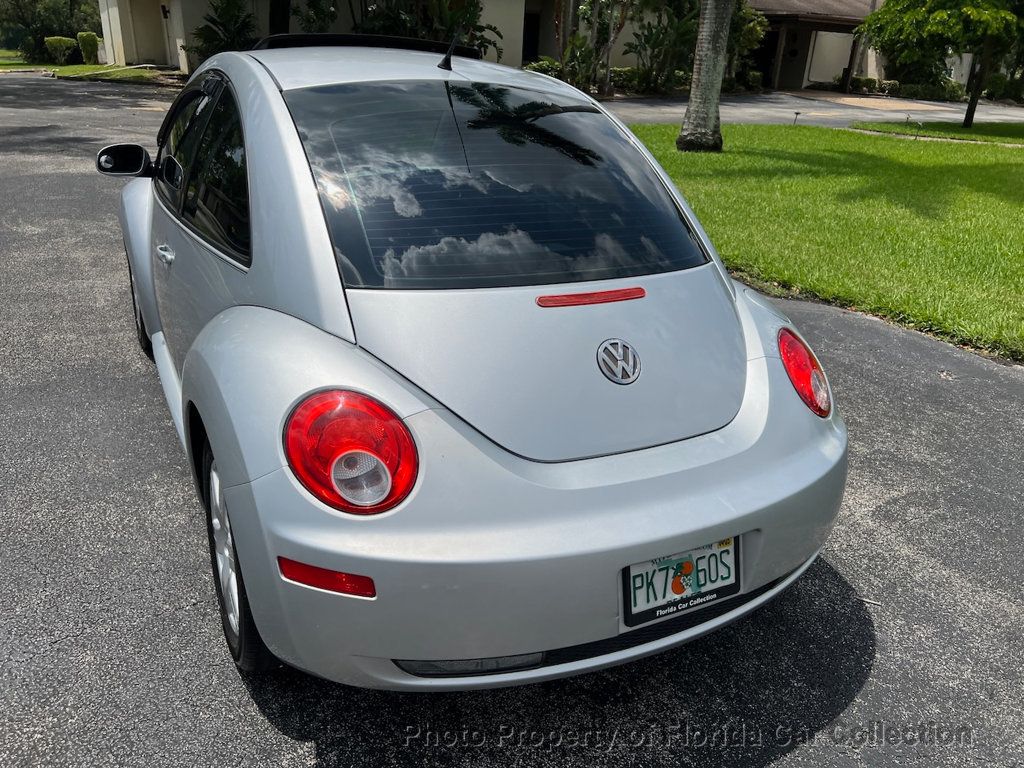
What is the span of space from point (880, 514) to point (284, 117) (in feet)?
8.97

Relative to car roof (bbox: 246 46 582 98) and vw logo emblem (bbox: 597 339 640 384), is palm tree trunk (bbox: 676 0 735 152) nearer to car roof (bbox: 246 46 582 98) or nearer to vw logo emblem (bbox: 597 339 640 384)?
car roof (bbox: 246 46 582 98)

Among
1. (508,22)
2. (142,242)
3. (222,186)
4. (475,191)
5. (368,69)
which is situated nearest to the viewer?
(475,191)

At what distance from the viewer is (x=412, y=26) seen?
23219 millimetres

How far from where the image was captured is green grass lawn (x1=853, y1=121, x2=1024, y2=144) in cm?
1923

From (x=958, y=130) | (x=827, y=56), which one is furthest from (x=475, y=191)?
(x=827, y=56)

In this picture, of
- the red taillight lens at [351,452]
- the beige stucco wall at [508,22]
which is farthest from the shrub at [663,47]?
the red taillight lens at [351,452]

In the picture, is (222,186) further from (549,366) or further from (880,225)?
(880,225)

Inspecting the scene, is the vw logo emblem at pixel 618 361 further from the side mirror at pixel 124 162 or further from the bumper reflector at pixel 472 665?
the side mirror at pixel 124 162

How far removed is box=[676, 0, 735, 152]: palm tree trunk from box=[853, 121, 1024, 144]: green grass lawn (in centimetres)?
834

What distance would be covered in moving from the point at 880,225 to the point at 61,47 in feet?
112

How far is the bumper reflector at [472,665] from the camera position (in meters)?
1.93

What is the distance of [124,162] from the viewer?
371 centimetres

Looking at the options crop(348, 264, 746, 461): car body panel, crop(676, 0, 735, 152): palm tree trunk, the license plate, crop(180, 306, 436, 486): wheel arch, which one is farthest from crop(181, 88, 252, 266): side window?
crop(676, 0, 735, 152): palm tree trunk

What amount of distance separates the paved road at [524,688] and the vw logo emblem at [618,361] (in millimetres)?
932
